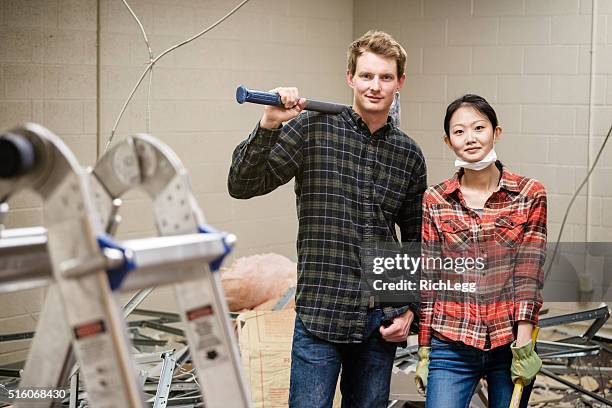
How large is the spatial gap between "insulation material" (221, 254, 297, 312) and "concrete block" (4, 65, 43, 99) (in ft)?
4.01

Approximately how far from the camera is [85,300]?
48.2 inches

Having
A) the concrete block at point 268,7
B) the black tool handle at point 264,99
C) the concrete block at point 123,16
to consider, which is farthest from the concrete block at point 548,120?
the black tool handle at point 264,99

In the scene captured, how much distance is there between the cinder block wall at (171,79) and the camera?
421 cm

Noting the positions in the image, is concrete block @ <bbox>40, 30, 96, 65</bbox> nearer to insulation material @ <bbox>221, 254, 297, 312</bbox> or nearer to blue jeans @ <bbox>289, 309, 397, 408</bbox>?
insulation material @ <bbox>221, 254, 297, 312</bbox>

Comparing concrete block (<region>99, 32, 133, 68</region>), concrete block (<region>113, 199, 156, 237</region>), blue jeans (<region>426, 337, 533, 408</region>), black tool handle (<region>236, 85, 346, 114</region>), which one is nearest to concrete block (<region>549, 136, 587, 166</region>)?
concrete block (<region>113, 199, 156, 237</region>)

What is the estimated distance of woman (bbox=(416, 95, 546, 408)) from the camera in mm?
2537

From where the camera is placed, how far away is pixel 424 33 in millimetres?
5652

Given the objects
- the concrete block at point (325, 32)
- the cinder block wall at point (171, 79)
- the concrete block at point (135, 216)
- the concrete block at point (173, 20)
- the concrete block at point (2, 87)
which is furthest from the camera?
the concrete block at point (325, 32)

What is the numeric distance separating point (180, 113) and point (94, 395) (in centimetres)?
368

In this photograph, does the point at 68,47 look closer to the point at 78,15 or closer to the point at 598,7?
the point at 78,15

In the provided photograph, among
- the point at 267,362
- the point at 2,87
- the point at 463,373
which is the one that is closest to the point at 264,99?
the point at 463,373

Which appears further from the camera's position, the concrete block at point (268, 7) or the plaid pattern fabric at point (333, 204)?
the concrete block at point (268, 7)

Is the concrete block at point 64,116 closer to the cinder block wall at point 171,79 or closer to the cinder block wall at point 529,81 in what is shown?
the cinder block wall at point 171,79

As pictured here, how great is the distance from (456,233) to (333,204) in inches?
14.1
